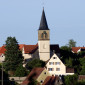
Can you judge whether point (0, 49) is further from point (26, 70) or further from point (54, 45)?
point (26, 70)

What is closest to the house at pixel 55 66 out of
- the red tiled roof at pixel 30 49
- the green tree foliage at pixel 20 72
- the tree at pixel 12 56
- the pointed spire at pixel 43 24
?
the tree at pixel 12 56

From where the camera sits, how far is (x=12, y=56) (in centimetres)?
7962

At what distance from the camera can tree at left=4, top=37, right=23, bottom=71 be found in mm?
77950

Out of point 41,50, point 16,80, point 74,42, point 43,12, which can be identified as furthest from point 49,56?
point 74,42

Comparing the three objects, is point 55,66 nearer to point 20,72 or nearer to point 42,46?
point 42,46

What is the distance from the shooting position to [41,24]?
89.1 meters

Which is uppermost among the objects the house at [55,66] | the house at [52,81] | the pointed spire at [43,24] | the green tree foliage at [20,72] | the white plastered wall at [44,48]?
the pointed spire at [43,24]

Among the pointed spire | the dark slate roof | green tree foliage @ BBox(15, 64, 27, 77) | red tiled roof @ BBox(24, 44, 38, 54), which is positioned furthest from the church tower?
green tree foliage @ BBox(15, 64, 27, 77)

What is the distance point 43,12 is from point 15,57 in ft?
49.5

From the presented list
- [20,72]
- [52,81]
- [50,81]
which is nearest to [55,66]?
[20,72]

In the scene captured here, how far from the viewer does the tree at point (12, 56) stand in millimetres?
77950

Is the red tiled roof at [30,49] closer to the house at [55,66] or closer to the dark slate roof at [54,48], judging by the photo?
the dark slate roof at [54,48]

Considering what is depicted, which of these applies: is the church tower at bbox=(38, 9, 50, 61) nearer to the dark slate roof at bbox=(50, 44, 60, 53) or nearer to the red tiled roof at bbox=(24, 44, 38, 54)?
the red tiled roof at bbox=(24, 44, 38, 54)

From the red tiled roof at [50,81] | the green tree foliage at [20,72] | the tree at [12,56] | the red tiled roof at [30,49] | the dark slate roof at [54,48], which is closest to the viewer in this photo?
the red tiled roof at [50,81]
